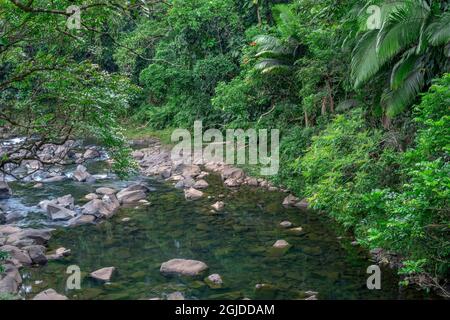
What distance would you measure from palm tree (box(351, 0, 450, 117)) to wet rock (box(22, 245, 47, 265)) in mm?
7523

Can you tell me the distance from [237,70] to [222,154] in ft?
16.0

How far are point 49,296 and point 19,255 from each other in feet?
7.47

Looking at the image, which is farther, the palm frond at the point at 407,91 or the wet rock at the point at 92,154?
the wet rock at the point at 92,154

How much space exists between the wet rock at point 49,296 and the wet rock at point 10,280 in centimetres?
57

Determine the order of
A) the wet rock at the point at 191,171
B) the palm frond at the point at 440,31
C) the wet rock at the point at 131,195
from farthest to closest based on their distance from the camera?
the wet rock at the point at 191,171 → the wet rock at the point at 131,195 → the palm frond at the point at 440,31

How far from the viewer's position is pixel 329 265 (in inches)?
365

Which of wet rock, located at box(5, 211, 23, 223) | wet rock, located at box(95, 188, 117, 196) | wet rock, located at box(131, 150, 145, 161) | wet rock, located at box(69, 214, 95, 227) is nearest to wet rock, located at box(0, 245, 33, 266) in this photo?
wet rock, located at box(69, 214, 95, 227)

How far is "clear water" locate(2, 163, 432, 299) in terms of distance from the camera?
8336 millimetres

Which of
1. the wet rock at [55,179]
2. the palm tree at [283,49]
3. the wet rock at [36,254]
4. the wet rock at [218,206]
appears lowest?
the wet rock at [36,254]

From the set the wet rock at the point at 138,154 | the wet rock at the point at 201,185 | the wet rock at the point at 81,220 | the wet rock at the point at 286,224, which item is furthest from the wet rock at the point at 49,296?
the wet rock at the point at 138,154

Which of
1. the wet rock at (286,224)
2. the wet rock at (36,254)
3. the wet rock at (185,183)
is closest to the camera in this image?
the wet rock at (36,254)

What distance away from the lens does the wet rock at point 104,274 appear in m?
A: 8.90

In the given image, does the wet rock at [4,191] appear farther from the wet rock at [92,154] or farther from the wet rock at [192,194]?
the wet rock at [92,154]

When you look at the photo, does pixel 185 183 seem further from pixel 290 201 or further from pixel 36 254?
pixel 36 254
